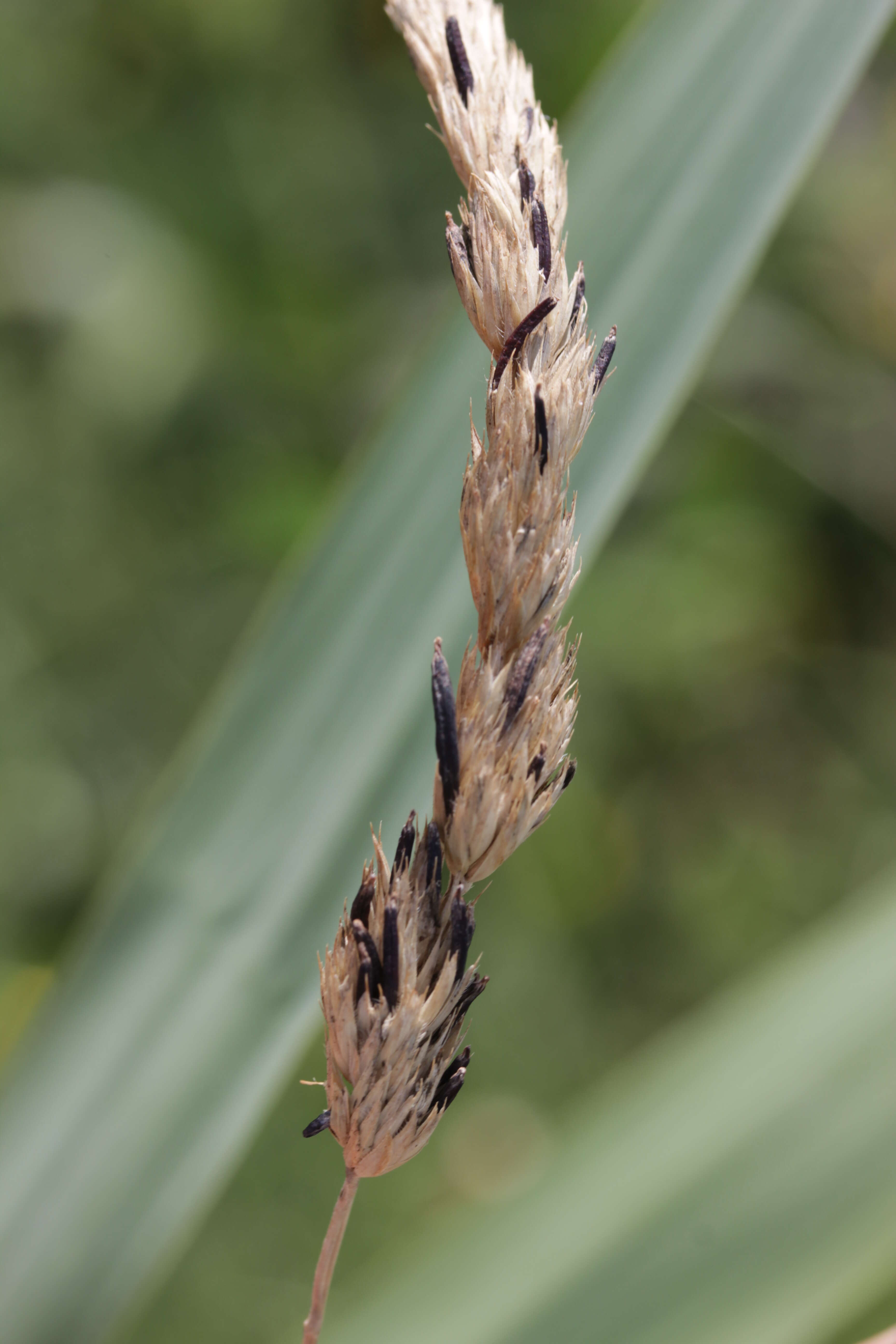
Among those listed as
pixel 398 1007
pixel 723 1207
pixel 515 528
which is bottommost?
pixel 723 1207

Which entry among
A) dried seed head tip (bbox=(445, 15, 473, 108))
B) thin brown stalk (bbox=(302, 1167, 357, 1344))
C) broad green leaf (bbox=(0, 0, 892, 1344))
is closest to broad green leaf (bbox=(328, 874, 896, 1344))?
broad green leaf (bbox=(0, 0, 892, 1344))

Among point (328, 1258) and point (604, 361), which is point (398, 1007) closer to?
point (328, 1258)

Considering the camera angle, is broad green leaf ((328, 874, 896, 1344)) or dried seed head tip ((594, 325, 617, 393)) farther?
broad green leaf ((328, 874, 896, 1344))

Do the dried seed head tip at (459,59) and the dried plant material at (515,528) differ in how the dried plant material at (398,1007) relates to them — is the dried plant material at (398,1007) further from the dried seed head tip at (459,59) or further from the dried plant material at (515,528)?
the dried seed head tip at (459,59)

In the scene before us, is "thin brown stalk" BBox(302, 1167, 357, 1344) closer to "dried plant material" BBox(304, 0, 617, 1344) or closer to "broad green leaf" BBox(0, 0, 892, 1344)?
"dried plant material" BBox(304, 0, 617, 1344)

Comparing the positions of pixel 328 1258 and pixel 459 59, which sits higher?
pixel 459 59

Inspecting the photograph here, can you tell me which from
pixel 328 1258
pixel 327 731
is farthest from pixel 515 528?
pixel 327 731

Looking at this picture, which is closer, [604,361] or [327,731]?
[604,361]

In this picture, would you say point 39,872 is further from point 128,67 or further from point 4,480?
point 128,67
